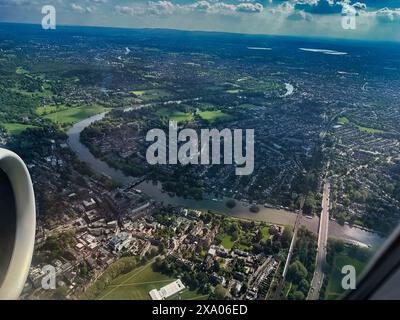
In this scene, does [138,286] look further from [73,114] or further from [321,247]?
[73,114]

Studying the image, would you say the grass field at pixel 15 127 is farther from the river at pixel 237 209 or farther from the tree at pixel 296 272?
the tree at pixel 296 272

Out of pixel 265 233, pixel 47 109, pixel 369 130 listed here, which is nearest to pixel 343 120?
pixel 369 130

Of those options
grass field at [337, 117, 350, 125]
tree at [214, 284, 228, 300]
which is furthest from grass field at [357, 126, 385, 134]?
tree at [214, 284, 228, 300]

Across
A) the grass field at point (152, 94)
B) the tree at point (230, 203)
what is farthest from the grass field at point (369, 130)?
the grass field at point (152, 94)

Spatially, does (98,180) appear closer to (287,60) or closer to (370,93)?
(370,93)
